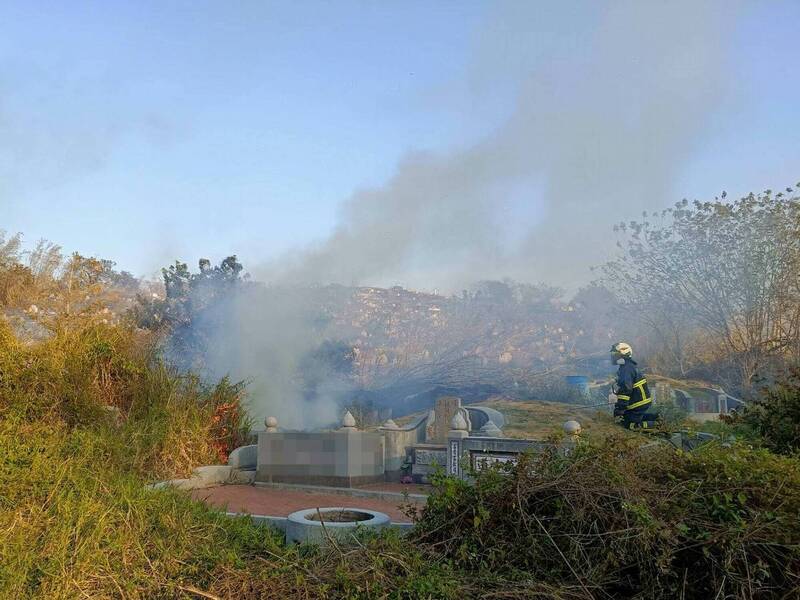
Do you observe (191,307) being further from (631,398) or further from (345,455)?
(631,398)

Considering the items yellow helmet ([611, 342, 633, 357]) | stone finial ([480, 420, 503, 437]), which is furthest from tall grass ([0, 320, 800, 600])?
yellow helmet ([611, 342, 633, 357])

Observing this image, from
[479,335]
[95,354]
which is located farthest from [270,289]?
[95,354]

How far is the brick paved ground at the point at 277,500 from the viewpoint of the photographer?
29.2 ft

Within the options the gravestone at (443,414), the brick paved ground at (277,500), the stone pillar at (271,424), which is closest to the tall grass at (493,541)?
the brick paved ground at (277,500)

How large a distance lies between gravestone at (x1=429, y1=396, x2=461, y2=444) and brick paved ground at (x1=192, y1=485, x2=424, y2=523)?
336cm

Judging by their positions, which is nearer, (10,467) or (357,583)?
(357,583)

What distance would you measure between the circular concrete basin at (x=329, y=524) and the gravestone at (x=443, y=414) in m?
7.24

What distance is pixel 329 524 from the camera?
5.53 m

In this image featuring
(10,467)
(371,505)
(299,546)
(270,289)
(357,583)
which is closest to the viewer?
(357,583)

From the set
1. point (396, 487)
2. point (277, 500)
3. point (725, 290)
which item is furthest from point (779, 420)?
point (725, 290)

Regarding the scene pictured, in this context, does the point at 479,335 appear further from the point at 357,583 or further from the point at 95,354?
the point at 357,583

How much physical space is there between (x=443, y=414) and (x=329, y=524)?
26.7 feet

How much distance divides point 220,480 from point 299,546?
663 cm

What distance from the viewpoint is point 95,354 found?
36.0 ft
